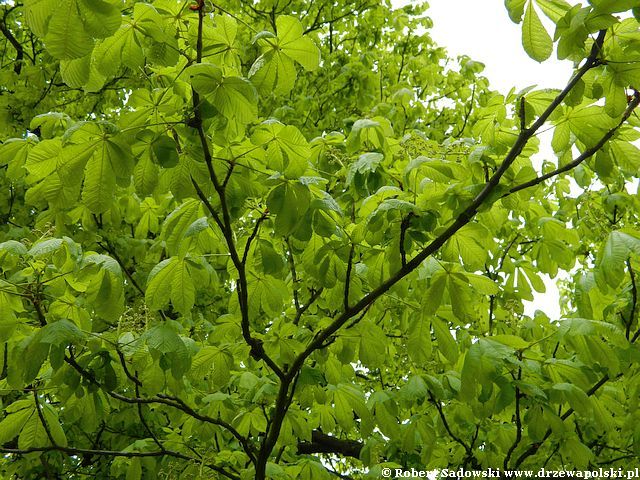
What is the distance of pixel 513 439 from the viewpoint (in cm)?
329

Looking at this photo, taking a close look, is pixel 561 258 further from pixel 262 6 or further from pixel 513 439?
pixel 262 6

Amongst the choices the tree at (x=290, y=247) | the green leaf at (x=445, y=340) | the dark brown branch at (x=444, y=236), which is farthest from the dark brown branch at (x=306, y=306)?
the green leaf at (x=445, y=340)

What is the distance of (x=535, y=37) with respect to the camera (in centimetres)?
167

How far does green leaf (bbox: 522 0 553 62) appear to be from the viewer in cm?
167

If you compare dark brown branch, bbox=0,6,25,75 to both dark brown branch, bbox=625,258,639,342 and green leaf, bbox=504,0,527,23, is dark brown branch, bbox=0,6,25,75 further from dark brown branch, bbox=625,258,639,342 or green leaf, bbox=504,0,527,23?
dark brown branch, bbox=625,258,639,342

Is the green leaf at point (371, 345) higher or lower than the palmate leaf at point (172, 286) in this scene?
lower

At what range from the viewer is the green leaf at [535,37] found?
167cm

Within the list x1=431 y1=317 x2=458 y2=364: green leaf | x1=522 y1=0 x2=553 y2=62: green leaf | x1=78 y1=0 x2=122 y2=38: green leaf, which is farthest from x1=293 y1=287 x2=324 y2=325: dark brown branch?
x1=78 y1=0 x2=122 y2=38: green leaf

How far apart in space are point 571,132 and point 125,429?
4.11 meters

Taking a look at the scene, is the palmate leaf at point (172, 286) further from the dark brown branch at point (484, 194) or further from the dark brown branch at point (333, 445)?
the dark brown branch at point (333, 445)

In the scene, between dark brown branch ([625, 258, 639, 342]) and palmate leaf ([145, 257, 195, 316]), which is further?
dark brown branch ([625, 258, 639, 342])

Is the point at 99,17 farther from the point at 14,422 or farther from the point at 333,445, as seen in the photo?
the point at 333,445

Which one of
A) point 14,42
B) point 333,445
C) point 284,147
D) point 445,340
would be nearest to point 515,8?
point 284,147

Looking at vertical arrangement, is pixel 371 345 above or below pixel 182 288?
below
